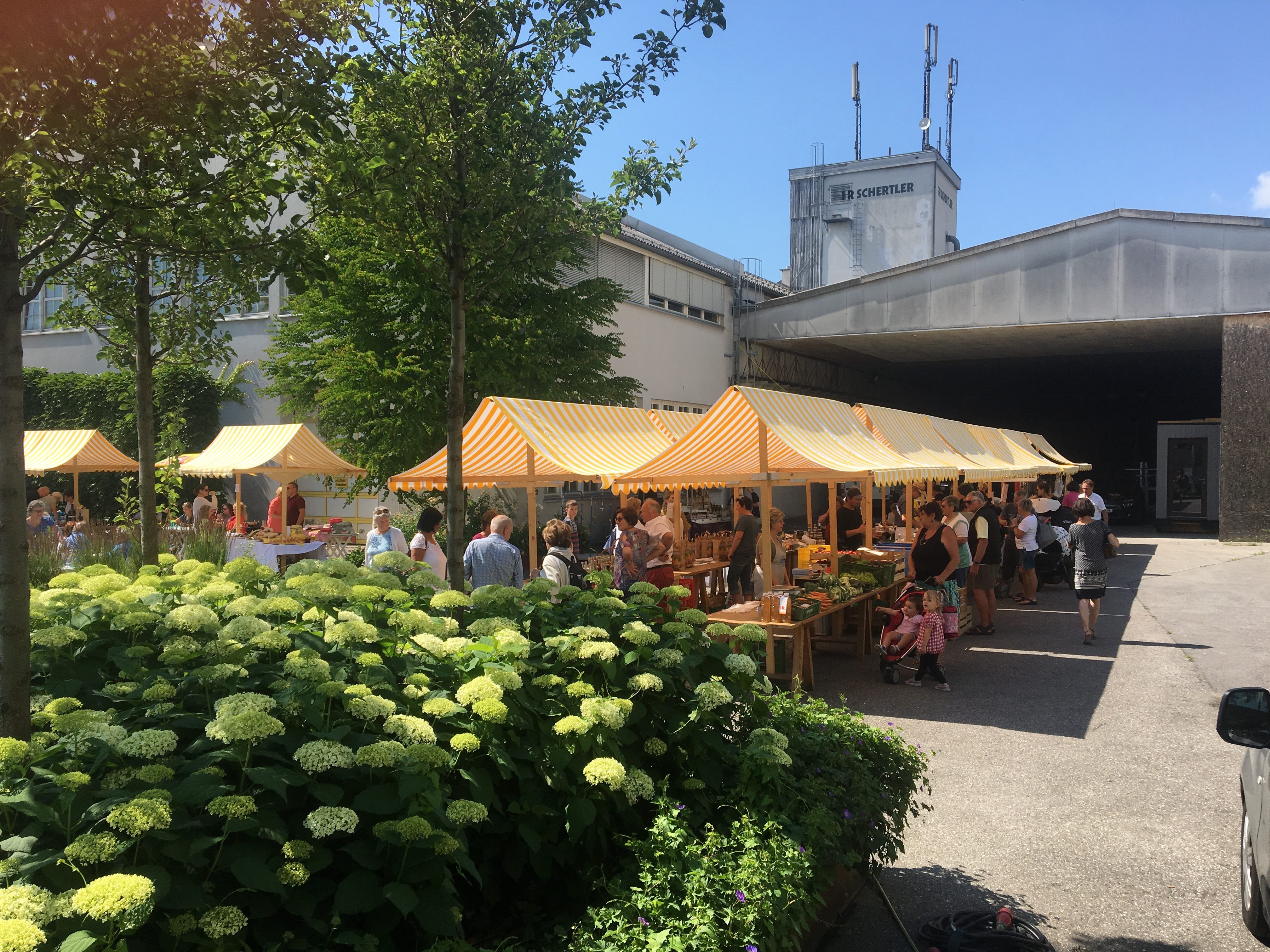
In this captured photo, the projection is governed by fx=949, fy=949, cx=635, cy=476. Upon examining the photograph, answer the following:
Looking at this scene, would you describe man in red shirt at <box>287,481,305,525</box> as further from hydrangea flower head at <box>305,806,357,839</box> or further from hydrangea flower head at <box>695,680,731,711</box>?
hydrangea flower head at <box>305,806,357,839</box>

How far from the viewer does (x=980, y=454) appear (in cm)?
1898

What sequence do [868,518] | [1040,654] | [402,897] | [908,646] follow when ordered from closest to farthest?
1. [402,897]
2. [908,646]
3. [1040,654]
4. [868,518]

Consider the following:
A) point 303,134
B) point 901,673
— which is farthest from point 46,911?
point 901,673

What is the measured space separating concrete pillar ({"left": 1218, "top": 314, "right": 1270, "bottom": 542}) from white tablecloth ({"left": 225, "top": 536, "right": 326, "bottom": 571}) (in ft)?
76.8

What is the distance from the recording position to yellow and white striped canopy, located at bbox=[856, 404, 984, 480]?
14.5 m

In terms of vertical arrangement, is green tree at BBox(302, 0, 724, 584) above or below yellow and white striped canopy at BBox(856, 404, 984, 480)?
above

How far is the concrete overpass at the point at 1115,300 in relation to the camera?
24969 mm

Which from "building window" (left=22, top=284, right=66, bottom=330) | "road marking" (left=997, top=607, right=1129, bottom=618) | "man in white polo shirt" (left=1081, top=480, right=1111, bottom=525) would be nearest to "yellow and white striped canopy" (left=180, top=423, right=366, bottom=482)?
"road marking" (left=997, top=607, right=1129, bottom=618)

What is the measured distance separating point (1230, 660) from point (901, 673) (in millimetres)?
3791

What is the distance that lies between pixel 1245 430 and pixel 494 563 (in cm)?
2565

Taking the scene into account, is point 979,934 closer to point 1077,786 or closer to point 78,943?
point 1077,786

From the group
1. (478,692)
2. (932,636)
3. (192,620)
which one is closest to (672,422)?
(932,636)

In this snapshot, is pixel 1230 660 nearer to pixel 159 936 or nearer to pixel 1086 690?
pixel 1086 690

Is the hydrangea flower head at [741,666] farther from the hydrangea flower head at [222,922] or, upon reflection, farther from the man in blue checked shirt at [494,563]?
the man in blue checked shirt at [494,563]
